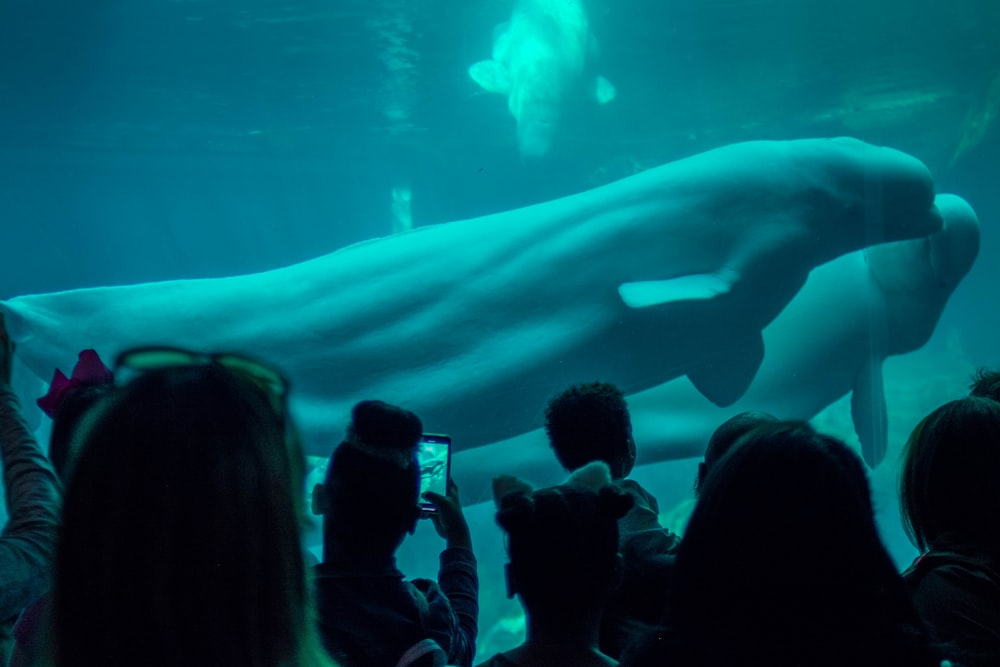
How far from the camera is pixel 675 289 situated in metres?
6.80

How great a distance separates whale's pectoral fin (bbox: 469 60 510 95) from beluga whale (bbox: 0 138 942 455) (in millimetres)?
17875

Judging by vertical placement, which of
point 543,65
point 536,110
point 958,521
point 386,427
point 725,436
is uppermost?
point 536,110

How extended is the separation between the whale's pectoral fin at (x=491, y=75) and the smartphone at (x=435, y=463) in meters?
22.1

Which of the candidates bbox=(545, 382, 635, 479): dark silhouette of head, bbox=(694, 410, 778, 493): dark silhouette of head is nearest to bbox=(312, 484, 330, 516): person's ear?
bbox=(545, 382, 635, 479): dark silhouette of head

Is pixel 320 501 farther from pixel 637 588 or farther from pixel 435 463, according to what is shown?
pixel 637 588

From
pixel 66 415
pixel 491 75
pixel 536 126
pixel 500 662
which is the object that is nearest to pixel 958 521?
pixel 500 662

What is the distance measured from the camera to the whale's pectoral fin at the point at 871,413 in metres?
9.59

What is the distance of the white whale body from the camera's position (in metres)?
9.45

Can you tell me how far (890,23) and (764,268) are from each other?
17.7m

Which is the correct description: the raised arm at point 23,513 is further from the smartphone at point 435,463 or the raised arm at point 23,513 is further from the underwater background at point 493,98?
the underwater background at point 493,98

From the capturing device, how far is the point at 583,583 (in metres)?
2.03

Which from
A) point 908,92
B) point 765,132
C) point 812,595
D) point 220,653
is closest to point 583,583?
point 812,595

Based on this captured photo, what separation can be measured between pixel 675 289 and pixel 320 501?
483cm

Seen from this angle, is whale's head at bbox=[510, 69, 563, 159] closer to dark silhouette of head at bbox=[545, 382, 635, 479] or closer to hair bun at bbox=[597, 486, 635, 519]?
dark silhouette of head at bbox=[545, 382, 635, 479]
